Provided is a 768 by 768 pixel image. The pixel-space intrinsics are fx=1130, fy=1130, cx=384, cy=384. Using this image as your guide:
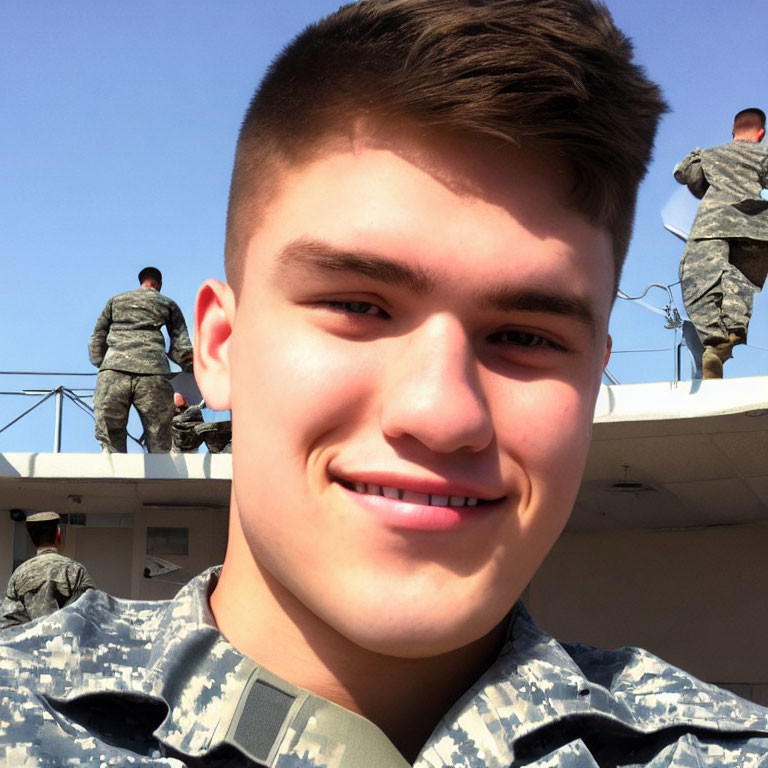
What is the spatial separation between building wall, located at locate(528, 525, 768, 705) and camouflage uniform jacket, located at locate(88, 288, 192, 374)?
456 centimetres

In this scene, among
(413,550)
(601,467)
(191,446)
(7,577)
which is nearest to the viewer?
(413,550)

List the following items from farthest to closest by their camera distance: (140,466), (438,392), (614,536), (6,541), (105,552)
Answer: (105,552), (6,541), (614,536), (140,466), (438,392)

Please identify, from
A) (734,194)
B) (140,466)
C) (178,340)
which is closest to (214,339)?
(734,194)

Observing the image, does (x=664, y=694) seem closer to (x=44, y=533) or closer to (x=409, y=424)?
(x=409, y=424)

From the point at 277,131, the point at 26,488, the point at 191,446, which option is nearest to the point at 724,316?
the point at 191,446

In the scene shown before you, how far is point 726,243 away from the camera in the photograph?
7.02 metres

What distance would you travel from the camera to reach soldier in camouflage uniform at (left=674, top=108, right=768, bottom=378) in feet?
22.6

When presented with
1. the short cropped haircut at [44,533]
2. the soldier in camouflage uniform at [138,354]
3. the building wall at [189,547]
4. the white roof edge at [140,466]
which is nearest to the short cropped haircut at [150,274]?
the soldier in camouflage uniform at [138,354]

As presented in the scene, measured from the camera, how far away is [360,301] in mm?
1454

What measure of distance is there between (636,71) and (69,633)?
1121 millimetres

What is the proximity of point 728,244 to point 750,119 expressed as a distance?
0.89 m

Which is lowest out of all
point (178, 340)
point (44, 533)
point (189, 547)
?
point (189, 547)

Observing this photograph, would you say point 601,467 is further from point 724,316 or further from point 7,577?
point 7,577

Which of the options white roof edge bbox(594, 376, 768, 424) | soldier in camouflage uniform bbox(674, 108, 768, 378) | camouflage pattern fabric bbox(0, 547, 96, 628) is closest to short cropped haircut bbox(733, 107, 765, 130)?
soldier in camouflage uniform bbox(674, 108, 768, 378)
